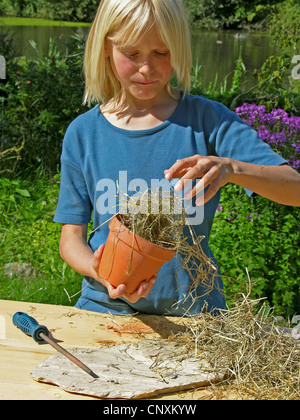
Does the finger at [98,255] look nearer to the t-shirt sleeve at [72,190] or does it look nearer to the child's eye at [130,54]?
the t-shirt sleeve at [72,190]

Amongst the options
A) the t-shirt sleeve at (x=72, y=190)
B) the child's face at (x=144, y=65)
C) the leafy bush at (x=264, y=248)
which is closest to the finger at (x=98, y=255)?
the t-shirt sleeve at (x=72, y=190)

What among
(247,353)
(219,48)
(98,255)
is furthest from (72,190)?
(219,48)

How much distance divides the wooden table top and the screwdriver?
0.02m

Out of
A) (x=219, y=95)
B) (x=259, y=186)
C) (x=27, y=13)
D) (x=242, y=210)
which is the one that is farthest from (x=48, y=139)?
(x=259, y=186)

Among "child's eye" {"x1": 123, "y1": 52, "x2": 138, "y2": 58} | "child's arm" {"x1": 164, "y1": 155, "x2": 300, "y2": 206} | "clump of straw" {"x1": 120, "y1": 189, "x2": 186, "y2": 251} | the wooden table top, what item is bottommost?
the wooden table top

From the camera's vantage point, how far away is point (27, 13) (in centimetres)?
748

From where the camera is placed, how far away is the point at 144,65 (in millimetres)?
1875

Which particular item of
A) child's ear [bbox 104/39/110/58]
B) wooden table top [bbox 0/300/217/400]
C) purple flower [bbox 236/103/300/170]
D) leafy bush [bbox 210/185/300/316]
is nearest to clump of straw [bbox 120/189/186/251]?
wooden table top [bbox 0/300/217/400]

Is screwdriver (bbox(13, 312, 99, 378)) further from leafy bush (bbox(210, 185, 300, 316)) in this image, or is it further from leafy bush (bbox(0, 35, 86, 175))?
leafy bush (bbox(0, 35, 86, 175))

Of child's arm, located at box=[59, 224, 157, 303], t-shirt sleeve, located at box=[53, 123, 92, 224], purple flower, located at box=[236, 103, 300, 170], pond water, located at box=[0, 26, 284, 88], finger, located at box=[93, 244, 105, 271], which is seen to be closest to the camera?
finger, located at box=[93, 244, 105, 271]

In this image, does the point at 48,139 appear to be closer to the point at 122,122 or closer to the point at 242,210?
the point at 242,210

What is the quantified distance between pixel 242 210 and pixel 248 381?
222 centimetres

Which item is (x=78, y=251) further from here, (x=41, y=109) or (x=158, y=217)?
(x=41, y=109)

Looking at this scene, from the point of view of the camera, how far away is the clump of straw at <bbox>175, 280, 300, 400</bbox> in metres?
1.48
